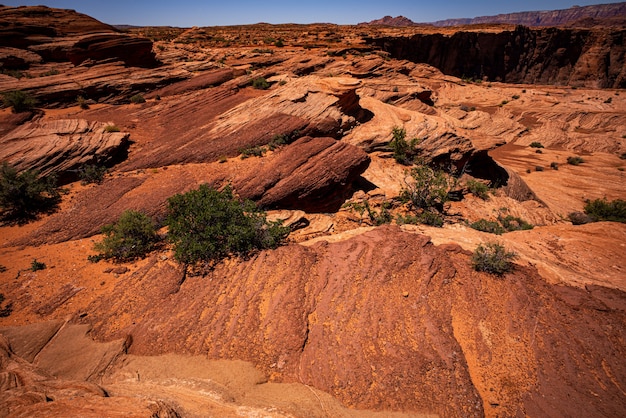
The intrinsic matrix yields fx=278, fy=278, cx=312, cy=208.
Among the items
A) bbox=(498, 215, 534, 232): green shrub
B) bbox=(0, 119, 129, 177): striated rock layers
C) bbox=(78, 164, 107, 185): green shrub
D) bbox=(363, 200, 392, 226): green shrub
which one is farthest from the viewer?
bbox=(498, 215, 534, 232): green shrub

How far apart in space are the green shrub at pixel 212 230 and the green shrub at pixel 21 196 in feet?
18.9

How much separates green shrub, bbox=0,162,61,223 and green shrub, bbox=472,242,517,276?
1388cm

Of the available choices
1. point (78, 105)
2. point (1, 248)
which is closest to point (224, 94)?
point (78, 105)

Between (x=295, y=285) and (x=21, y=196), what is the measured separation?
10488 mm

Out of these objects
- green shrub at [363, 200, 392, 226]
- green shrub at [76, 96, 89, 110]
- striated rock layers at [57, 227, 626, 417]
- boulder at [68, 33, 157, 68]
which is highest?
boulder at [68, 33, 157, 68]

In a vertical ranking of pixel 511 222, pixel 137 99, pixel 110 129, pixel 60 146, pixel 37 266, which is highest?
pixel 137 99

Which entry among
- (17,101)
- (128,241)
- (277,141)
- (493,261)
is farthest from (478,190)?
(17,101)

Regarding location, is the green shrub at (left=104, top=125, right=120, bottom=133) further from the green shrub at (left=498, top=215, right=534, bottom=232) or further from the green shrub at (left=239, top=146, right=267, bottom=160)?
the green shrub at (left=498, top=215, right=534, bottom=232)

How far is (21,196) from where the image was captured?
9641 millimetres

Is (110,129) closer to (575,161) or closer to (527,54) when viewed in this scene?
(575,161)

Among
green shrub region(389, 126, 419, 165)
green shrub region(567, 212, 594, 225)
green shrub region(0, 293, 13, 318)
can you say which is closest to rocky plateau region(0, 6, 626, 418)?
green shrub region(0, 293, 13, 318)

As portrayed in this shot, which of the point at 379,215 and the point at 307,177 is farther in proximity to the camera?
the point at 379,215

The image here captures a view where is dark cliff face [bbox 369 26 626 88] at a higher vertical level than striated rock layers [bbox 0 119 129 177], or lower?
higher

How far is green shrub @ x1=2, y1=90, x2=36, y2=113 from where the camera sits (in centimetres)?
1468
